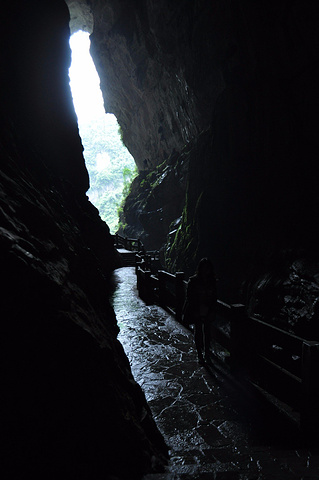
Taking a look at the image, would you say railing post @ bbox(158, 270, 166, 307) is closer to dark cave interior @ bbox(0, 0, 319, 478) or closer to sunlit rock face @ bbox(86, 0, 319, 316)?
dark cave interior @ bbox(0, 0, 319, 478)

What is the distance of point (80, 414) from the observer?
7.05 feet

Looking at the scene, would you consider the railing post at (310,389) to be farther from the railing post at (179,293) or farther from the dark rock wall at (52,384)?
the railing post at (179,293)

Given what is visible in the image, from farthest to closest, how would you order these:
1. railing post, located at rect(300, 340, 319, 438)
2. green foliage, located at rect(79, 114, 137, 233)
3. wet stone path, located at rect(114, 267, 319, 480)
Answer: green foliage, located at rect(79, 114, 137, 233), railing post, located at rect(300, 340, 319, 438), wet stone path, located at rect(114, 267, 319, 480)

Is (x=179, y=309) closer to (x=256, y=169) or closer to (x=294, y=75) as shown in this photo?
(x=256, y=169)

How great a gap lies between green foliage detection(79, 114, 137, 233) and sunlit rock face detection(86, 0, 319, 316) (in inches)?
3531

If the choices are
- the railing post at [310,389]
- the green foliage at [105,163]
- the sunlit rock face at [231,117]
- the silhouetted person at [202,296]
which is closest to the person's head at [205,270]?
the silhouetted person at [202,296]

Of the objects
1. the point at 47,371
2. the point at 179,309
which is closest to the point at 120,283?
the point at 179,309

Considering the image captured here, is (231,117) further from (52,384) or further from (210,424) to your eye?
(52,384)

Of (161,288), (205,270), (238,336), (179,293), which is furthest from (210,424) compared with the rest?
(161,288)

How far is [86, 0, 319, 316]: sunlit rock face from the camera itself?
1346 centimetres

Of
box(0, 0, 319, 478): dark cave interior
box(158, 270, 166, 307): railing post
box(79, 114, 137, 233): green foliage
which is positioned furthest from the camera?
box(79, 114, 137, 233): green foliage

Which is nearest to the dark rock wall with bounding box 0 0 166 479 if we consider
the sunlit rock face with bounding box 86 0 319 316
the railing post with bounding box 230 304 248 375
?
the railing post with bounding box 230 304 248 375

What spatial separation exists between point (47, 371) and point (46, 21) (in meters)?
15.0

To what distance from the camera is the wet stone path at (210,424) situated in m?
2.94
